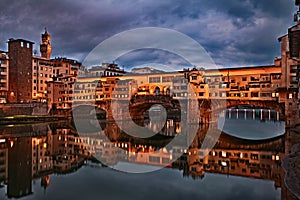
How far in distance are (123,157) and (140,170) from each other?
4499 mm

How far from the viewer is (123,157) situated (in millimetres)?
23812

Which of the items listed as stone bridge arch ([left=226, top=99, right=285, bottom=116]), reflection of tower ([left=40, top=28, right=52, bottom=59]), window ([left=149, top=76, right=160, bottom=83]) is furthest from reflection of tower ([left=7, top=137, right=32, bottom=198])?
reflection of tower ([left=40, top=28, right=52, bottom=59])

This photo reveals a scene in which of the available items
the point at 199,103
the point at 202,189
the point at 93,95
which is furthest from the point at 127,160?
the point at 93,95

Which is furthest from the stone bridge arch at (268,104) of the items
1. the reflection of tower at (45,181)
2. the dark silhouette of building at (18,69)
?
the dark silhouette of building at (18,69)

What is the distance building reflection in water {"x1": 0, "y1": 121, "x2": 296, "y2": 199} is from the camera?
56.6 feet

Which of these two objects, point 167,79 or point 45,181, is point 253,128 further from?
point 45,181

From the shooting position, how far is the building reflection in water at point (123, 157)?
1726 cm

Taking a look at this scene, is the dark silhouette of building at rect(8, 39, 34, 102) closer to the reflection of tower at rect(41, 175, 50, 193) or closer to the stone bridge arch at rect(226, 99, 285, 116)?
the stone bridge arch at rect(226, 99, 285, 116)

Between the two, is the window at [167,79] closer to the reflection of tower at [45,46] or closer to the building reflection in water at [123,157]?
the building reflection in water at [123,157]

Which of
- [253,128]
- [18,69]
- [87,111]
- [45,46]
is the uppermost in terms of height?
[45,46]

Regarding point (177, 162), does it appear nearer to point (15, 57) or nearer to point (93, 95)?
point (93, 95)

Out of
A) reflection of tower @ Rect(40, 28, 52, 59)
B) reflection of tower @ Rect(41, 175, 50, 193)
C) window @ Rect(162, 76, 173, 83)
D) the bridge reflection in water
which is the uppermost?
reflection of tower @ Rect(40, 28, 52, 59)

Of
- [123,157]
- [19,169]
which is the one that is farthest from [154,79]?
[19,169]

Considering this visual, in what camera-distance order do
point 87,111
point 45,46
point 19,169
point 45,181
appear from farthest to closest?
point 45,46 → point 87,111 → point 19,169 → point 45,181
